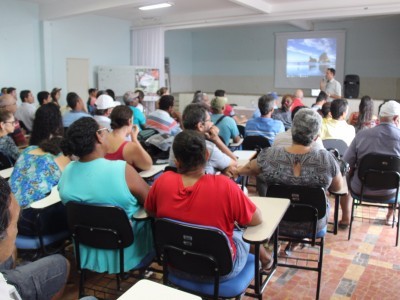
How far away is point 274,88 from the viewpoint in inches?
485

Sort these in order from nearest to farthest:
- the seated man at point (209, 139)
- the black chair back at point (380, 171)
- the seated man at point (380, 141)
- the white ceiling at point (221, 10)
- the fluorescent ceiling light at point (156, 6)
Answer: the seated man at point (209, 139) < the black chair back at point (380, 171) < the seated man at point (380, 141) < the white ceiling at point (221, 10) < the fluorescent ceiling light at point (156, 6)

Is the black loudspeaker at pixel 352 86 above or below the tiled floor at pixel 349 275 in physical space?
Result: above

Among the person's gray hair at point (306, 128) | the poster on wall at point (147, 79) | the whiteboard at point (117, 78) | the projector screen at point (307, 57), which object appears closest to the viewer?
the person's gray hair at point (306, 128)

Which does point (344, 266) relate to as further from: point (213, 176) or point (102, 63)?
point (102, 63)

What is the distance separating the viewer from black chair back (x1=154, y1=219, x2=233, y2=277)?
1.70 m

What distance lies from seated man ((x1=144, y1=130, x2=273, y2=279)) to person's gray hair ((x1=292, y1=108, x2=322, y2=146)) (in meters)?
0.83

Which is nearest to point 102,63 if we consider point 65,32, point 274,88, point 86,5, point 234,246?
point 65,32

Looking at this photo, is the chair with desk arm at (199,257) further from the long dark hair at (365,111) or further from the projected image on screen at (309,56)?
the projected image on screen at (309,56)

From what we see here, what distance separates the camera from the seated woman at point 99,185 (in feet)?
6.86

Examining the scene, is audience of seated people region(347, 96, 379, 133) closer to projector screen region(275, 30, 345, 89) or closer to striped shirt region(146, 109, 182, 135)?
striped shirt region(146, 109, 182, 135)

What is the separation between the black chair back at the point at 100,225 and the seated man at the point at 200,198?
0.20m

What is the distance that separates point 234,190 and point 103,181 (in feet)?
2.46

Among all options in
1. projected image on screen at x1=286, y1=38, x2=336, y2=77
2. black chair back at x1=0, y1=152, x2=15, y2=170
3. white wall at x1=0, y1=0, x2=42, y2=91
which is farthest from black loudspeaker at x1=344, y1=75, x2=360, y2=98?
black chair back at x1=0, y1=152, x2=15, y2=170

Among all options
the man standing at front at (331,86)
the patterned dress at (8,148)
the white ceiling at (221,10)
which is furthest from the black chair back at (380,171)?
the white ceiling at (221,10)
